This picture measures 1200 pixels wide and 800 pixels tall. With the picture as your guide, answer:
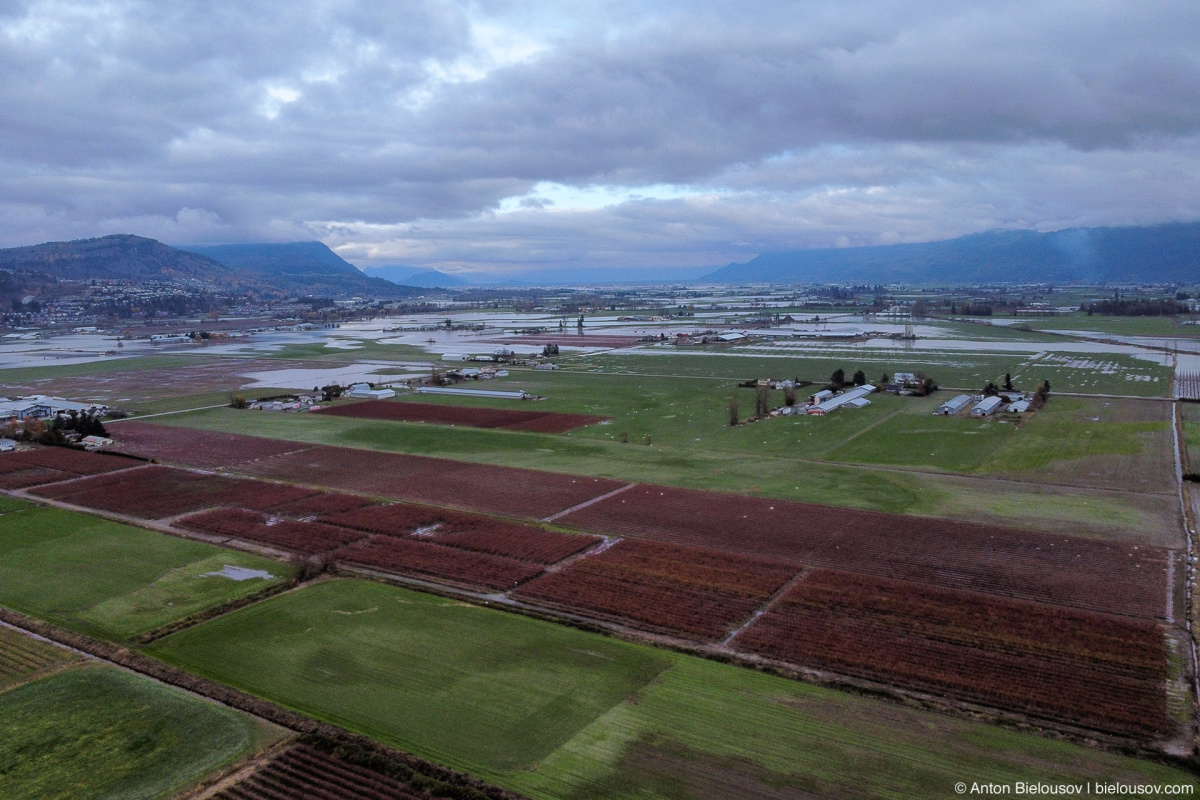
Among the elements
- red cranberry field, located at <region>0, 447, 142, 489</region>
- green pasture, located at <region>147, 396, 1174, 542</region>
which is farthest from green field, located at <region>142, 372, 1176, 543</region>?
red cranberry field, located at <region>0, 447, 142, 489</region>

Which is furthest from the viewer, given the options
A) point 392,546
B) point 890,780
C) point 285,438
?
point 285,438

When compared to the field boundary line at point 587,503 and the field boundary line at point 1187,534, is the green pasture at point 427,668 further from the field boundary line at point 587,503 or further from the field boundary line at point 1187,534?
the field boundary line at point 1187,534

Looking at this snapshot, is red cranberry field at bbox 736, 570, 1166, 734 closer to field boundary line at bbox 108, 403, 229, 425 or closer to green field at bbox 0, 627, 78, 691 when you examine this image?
green field at bbox 0, 627, 78, 691

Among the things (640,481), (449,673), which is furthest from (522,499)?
(449,673)

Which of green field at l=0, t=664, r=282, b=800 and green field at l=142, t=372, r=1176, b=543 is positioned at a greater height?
green field at l=142, t=372, r=1176, b=543

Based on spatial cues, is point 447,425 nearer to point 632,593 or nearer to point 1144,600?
point 632,593

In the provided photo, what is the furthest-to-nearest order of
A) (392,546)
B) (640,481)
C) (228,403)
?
(228,403) < (640,481) < (392,546)

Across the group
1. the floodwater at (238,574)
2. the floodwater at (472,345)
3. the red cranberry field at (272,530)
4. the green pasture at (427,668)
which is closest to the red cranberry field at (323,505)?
the red cranberry field at (272,530)
